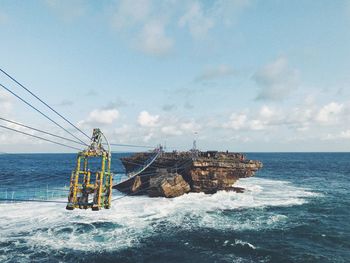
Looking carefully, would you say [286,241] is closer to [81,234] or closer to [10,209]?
[81,234]

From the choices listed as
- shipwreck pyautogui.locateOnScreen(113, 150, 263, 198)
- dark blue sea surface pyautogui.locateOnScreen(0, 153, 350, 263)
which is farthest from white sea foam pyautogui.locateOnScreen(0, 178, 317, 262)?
shipwreck pyautogui.locateOnScreen(113, 150, 263, 198)

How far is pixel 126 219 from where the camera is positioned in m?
36.9

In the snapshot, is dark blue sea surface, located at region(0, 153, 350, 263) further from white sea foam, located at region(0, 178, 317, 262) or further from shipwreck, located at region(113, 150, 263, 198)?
shipwreck, located at region(113, 150, 263, 198)

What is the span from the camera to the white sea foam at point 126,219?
29.6 m

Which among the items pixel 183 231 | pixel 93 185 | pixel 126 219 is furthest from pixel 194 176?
pixel 93 185

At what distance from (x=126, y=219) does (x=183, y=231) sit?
8.92 m

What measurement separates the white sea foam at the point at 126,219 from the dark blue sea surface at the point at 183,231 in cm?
10

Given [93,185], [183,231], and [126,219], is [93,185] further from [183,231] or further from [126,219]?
[126,219]

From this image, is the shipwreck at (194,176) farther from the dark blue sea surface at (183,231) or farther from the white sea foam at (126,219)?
the dark blue sea surface at (183,231)

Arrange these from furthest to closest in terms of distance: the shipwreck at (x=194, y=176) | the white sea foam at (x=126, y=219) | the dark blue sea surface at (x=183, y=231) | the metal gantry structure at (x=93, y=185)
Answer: the shipwreck at (x=194, y=176) < the white sea foam at (x=126, y=219) < the dark blue sea surface at (x=183, y=231) < the metal gantry structure at (x=93, y=185)

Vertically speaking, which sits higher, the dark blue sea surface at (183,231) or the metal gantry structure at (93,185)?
the metal gantry structure at (93,185)

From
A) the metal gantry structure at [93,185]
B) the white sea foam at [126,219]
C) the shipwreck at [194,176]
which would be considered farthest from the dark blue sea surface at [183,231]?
the metal gantry structure at [93,185]

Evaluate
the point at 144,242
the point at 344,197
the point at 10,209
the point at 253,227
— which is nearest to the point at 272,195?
the point at 344,197

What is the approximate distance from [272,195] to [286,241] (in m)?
25.1
